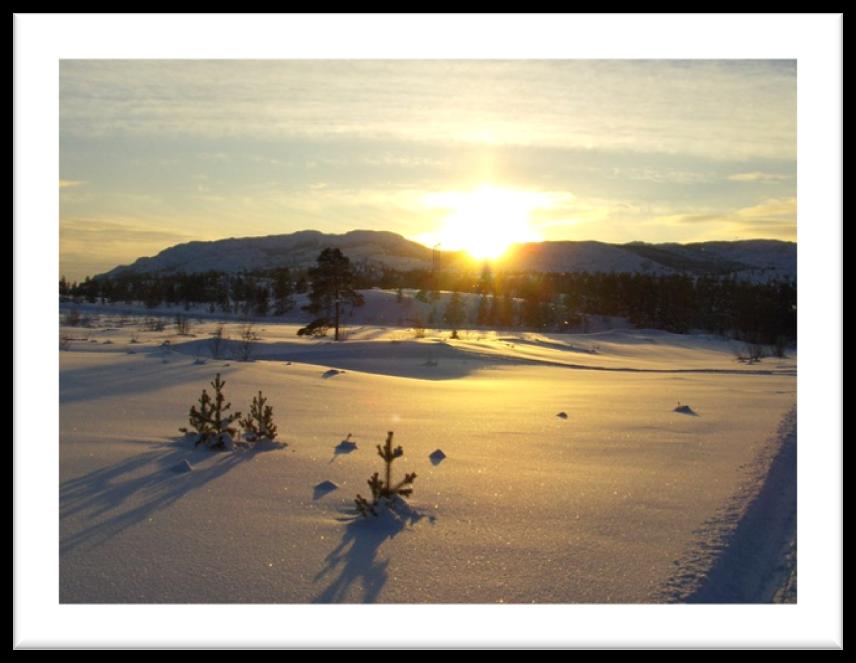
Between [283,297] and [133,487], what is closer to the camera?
[133,487]

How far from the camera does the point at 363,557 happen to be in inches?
120

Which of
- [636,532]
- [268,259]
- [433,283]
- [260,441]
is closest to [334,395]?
[260,441]

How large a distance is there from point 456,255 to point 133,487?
129 m

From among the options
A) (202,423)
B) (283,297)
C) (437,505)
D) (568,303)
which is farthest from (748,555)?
(568,303)

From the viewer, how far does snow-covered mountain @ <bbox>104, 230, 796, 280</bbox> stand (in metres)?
125

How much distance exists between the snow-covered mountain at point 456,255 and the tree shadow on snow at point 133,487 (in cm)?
11166

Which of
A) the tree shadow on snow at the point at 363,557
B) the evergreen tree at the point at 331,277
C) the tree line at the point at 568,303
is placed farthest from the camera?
the tree line at the point at 568,303

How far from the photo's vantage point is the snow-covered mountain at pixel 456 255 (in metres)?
125

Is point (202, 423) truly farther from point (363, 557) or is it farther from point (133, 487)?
point (363, 557)

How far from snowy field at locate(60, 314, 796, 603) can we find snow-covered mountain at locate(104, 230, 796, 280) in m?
110

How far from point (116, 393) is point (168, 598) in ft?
16.6

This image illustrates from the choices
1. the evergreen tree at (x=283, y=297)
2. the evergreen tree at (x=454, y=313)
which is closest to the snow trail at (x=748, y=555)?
the evergreen tree at (x=454, y=313)

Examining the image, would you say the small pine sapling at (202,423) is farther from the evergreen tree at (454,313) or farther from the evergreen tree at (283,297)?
the evergreen tree at (283,297)

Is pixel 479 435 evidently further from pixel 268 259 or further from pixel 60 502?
pixel 268 259
